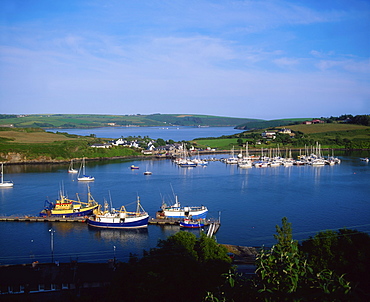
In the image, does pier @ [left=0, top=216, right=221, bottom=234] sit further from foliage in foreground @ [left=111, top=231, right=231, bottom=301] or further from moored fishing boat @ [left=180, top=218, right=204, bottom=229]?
foliage in foreground @ [left=111, top=231, right=231, bottom=301]

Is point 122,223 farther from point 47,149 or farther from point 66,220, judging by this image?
point 47,149

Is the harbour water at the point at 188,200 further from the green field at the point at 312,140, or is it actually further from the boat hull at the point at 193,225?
the green field at the point at 312,140

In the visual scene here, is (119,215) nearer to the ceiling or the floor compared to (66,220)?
nearer to the ceiling

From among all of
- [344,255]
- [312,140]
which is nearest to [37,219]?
[344,255]

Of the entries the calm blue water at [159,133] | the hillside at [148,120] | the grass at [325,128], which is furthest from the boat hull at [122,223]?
the hillside at [148,120]

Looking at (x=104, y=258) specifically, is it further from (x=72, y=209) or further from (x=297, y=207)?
(x=297, y=207)

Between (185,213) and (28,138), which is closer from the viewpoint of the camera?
(185,213)
